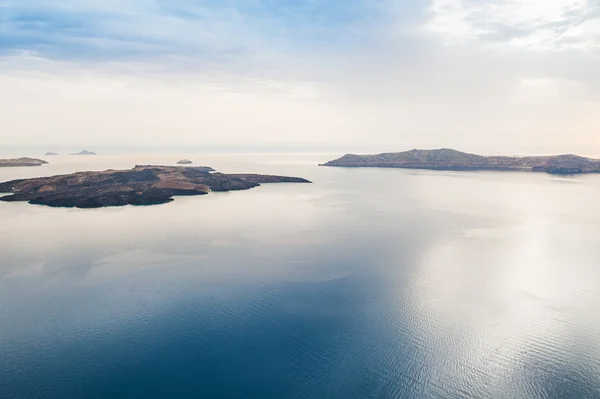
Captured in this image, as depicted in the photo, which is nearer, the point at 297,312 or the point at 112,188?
the point at 297,312

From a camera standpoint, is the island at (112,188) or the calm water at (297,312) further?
the island at (112,188)

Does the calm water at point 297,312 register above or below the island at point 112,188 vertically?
below

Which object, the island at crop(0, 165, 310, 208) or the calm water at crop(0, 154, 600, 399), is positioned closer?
the calm water at crop(0, 154, 600, 399)

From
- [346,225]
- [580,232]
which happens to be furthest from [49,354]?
[580,232]

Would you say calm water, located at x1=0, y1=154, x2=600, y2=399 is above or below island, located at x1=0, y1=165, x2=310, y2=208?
below

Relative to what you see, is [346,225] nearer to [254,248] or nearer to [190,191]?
[254,248]
